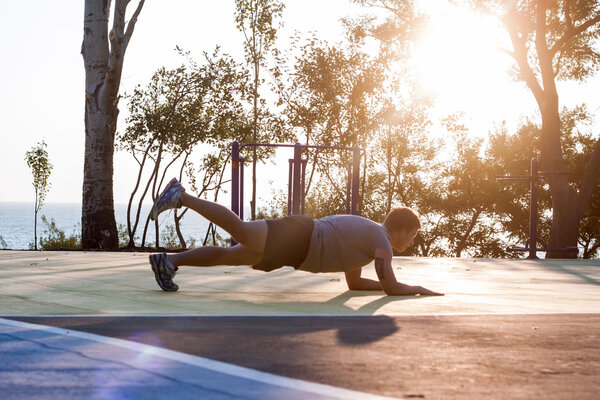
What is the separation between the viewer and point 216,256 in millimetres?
4879

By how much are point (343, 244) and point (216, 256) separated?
0.87 meters

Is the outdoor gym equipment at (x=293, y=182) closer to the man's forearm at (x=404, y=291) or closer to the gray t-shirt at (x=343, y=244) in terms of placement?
the gray t-shirt at (x=343, y=244)

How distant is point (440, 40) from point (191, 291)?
1568 centimetres

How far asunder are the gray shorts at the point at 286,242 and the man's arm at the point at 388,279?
498 mm

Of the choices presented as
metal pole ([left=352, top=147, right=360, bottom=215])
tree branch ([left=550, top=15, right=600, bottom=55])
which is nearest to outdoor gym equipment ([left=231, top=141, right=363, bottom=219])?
metal pole ([left=352, top=147, right=360, bottom=215])

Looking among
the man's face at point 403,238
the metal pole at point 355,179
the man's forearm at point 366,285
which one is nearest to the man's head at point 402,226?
the man's face at point 403,238

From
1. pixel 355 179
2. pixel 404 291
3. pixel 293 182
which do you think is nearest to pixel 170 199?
pixel 404 291

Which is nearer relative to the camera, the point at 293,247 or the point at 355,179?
the point at 293,247

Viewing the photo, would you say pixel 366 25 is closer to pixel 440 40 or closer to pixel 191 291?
pixel 440 40

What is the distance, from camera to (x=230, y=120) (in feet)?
68.2

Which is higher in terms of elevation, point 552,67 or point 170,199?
point 552,67

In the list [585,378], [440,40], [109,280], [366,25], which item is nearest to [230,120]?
[366,25]

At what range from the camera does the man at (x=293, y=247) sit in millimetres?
4793

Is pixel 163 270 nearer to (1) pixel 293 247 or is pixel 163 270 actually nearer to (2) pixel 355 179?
(1) pixel 293 247
